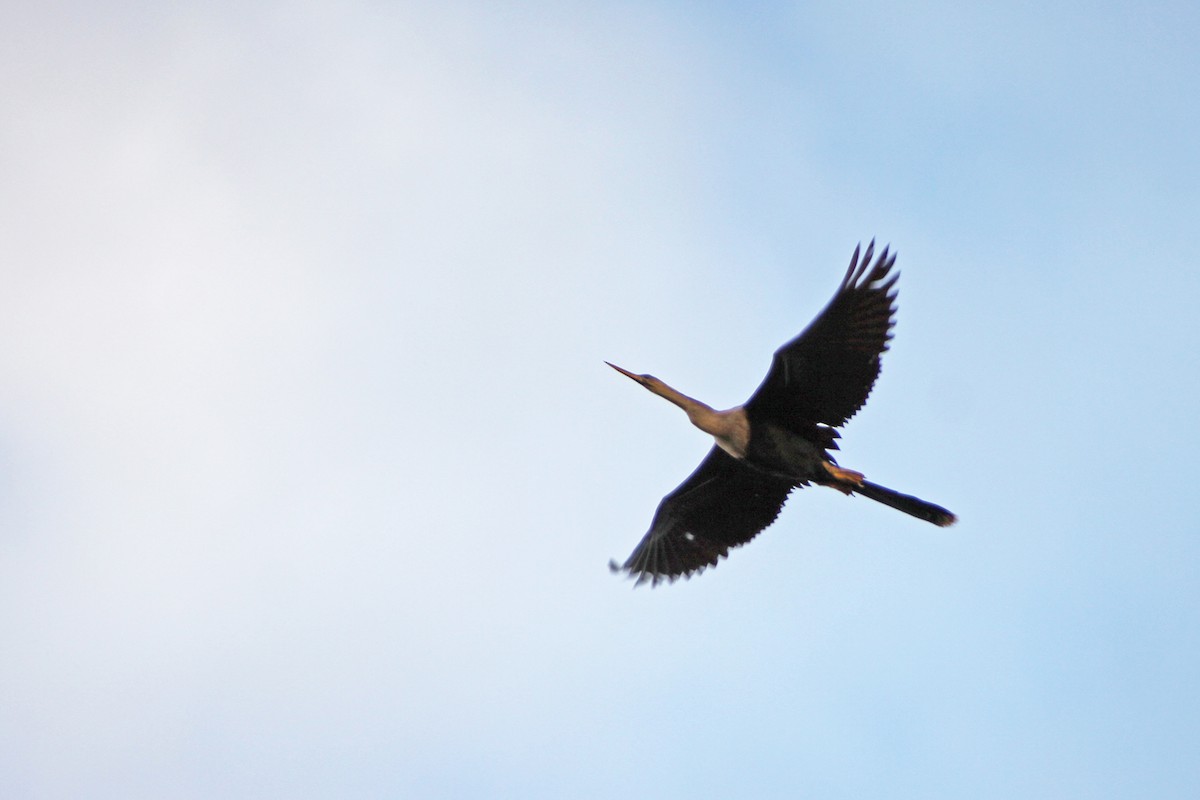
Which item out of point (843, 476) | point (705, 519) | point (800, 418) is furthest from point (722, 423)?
point (705, 519)

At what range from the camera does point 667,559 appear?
520 inches

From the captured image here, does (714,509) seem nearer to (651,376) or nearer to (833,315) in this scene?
(651,376)

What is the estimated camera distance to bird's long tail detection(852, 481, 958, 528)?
11352mm

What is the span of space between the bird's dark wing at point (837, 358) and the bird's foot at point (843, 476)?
0.44 metres

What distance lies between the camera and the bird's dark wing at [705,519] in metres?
12.7

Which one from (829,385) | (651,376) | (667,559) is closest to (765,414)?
(829,385)

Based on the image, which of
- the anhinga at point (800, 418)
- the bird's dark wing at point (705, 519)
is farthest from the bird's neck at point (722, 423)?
the bird's dark wing at point (705, 519)

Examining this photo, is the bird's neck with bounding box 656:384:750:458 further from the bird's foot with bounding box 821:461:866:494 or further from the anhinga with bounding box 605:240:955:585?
the bird's foot with bounding box 821:461:866:494

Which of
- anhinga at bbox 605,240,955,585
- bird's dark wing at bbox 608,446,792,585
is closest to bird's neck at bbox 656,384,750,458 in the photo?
anhinga at bbox 605,240,955,585

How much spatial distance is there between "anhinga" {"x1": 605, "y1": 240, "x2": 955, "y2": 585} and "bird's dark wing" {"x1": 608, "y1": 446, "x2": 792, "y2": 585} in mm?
13

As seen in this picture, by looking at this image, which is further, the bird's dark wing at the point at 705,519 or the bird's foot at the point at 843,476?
the bird's dark wing at the point at 705,519

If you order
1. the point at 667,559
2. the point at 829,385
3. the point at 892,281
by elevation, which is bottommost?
the point at 667,559

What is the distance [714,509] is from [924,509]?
2471 millimetres

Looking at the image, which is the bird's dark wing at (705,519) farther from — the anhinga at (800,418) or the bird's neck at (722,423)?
the bird's neck at (722,423)
